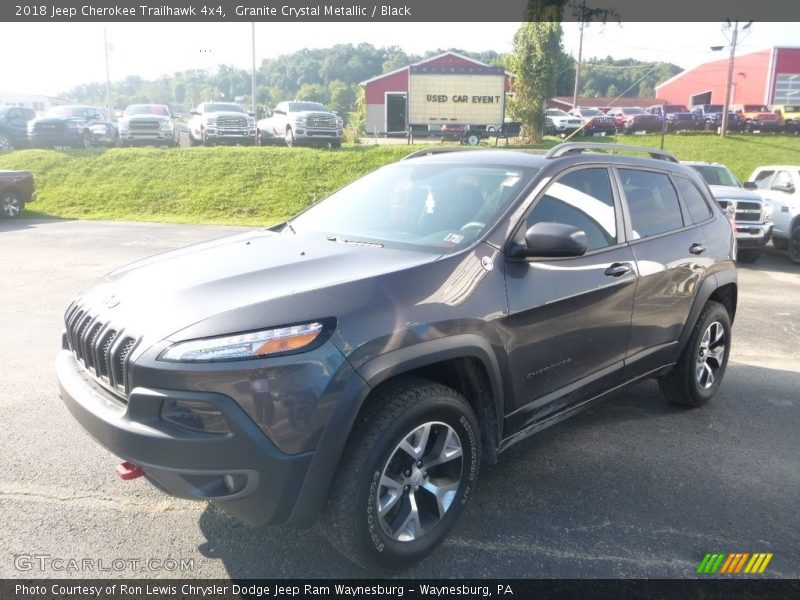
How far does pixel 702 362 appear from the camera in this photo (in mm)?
4777

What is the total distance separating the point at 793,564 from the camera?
2.95 m

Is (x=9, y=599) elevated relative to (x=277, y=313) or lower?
lower

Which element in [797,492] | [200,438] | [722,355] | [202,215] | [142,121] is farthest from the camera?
[142,121]

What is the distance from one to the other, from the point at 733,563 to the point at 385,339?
196cm

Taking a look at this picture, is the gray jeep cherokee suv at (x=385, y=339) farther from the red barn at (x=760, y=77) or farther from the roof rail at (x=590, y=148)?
the red barn at (x=760, y=77)

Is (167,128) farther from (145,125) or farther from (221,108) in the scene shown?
(221,108)

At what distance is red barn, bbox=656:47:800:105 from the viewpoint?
45.2 meters

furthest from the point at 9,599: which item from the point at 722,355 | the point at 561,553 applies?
the point at 722,355

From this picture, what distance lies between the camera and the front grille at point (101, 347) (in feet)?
8.44

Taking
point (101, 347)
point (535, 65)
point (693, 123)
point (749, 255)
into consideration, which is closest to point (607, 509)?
point (101, 347)

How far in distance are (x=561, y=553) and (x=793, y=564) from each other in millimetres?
1061

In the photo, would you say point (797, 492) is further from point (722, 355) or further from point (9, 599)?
point (9, 599)

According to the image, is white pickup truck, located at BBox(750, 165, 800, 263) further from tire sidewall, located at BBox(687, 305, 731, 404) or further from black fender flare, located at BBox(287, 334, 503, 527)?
black fender flare, located at BBox(287, 334, 503, 527)

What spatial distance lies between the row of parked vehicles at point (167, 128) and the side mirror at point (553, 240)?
2184 cm
